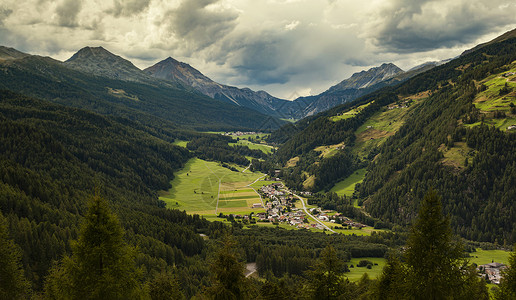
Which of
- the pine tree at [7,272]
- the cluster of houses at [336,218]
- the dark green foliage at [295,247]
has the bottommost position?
the cluster of houses at [336,218]

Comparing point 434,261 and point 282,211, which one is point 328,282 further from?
point 282,211

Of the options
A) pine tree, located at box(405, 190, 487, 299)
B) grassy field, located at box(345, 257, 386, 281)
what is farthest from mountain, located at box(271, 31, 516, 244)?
pine tree, located at box(405, 190, 487, 299)

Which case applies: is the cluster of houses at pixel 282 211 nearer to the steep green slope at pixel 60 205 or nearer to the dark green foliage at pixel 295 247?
the dark green foliage at pixel 295 247

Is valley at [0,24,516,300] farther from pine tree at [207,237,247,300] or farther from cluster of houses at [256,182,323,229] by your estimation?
cluster of houses at [256,182,323,229]

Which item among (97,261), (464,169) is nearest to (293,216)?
(464,169)

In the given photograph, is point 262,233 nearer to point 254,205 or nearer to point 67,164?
point 254,205

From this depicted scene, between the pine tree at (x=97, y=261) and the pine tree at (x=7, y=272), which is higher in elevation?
the pine tree at (x=97, y=261)

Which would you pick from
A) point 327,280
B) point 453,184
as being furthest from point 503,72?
point 327,280

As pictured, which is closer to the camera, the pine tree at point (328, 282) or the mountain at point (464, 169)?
the pine tree at point (328, 282)

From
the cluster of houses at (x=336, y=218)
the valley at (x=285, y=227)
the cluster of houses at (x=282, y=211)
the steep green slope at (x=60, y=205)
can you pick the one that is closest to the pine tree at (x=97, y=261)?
the valley at (x=285, y=227)
